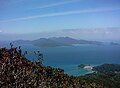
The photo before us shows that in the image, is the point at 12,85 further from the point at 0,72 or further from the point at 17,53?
the point at 17,53

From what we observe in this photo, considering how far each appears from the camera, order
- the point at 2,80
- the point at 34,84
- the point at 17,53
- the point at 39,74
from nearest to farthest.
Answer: the point at 2,80 → the point at 34,84 → the point at 17,53 → the point at 39,74

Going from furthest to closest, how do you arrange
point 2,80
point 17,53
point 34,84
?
point 17,53, point 34,84, point 2,80

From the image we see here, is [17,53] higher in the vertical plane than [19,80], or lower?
higher

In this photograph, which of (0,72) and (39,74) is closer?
(0,72)

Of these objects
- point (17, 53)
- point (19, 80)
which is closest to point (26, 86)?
point (19, 80)

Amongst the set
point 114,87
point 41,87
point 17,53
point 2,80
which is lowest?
point 114,87

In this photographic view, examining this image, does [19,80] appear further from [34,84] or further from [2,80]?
[34,84]

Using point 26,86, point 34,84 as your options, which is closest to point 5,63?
point 26,86

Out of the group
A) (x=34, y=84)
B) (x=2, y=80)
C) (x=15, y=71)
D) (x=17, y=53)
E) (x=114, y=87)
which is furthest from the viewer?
(x=114, y=87)

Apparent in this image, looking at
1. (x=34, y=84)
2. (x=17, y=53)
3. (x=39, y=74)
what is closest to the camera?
(x=34, y=84)
